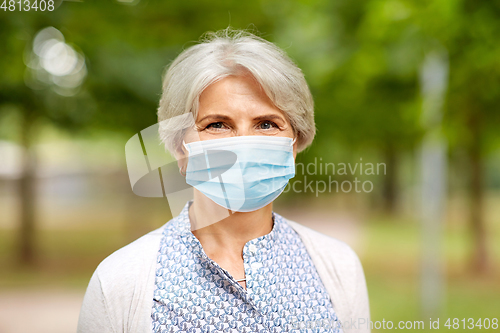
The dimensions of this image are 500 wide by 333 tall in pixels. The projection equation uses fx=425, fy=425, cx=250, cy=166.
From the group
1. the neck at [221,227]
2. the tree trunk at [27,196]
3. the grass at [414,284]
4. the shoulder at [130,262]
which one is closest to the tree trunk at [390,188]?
the grass at [414,284]

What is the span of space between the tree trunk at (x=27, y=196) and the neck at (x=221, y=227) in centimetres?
522

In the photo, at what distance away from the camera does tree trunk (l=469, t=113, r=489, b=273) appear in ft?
24.7

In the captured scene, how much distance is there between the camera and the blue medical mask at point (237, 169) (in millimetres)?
1724

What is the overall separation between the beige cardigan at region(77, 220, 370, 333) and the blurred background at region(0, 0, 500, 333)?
47.3 inches

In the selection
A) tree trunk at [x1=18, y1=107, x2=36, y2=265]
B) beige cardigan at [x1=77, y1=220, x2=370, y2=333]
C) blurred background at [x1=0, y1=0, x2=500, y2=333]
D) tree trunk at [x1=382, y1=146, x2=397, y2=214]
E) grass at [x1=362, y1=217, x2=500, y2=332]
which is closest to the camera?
beige cardigan at [x1=77, y1=220, x2=370, y2=333]

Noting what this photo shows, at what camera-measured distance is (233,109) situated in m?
1.66

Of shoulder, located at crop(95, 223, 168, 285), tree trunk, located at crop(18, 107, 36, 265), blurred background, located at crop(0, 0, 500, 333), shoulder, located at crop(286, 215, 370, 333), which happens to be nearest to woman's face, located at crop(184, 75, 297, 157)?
shoulder, located at crop(95, 223, 168, 285)

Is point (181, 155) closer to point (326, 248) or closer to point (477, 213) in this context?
point (326, 248)

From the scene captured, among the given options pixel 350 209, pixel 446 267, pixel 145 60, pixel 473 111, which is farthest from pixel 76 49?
pixel 350 209

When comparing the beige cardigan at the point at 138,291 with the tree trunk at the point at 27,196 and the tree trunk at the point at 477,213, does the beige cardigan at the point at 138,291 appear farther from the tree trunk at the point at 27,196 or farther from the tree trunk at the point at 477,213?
the tree trunk at the point at 477,213

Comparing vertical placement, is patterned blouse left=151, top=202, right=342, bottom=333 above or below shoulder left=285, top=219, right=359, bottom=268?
below

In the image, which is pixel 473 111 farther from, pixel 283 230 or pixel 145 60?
pixel 283 230

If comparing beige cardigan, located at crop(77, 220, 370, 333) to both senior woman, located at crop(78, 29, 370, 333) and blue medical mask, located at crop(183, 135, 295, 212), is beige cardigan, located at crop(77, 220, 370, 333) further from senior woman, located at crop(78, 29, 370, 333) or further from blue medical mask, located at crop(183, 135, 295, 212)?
blue medical mask, located at crop(183, 135, 295, 212)

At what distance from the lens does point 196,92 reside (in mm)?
1672
